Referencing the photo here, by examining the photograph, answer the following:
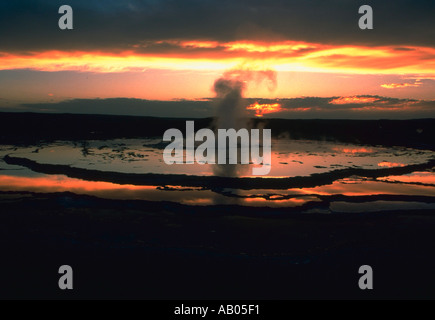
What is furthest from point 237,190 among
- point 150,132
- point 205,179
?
point 150,132

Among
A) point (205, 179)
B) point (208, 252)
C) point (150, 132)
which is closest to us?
point (208, 252)

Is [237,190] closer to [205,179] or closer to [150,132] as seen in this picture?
[205,179]

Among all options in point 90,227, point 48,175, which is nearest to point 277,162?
point 48,175

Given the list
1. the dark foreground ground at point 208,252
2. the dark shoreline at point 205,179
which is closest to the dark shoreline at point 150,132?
the dark shoreline at point 205,179

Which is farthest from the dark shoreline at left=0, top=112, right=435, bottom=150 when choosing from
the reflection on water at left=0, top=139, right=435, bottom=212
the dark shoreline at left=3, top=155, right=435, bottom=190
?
the dark shoreline at left=3, top=155, right=435, bottom=190

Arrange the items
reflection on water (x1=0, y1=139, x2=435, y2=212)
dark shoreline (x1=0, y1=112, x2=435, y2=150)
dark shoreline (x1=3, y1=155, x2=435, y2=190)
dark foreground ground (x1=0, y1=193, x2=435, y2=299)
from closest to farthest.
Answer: dark foreground ground (x1=0, y1=193, x2=435, y2=299) < reflection on water (x1=0, y1=139, x2=435, y2=212) < dark shoreline (x1=3, y1=155, x2=435, y2=190) < dark shoreline (x1=0, y1=112, x2=435, y2=150)

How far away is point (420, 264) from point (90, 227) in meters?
6.07

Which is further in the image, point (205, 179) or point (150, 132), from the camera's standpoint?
point (150, 132)

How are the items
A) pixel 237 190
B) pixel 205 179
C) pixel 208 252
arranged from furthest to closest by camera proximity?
pixel 205 179, pixel 237 190, pixel 208 252

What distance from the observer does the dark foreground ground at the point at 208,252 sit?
18.1 ft

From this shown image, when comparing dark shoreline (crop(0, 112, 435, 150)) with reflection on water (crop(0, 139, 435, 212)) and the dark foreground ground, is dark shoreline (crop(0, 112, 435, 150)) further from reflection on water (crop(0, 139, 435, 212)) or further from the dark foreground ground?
the dark foreground ground

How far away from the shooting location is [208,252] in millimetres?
6688

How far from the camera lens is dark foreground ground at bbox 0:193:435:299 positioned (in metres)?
5.51

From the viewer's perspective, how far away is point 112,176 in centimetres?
1302
